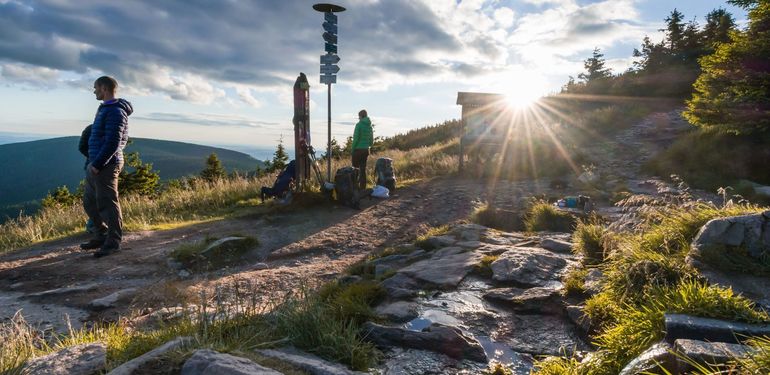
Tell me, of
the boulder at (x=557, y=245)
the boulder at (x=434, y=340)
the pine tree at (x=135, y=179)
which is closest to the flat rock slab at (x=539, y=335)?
the boulder at (x=434, y=340)

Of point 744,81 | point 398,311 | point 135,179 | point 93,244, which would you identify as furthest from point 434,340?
point 135,179

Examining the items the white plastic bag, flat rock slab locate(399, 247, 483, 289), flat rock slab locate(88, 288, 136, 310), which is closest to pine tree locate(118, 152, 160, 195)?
the white plastic bag

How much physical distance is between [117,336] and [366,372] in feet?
6.04

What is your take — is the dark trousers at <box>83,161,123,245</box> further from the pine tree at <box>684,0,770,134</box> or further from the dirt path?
the pine tree at <box>684,0,770,134</box>

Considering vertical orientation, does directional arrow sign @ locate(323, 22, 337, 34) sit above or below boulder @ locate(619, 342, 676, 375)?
above

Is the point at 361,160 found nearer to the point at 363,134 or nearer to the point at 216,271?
the point at 363,134

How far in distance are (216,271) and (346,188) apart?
4763 millimetres

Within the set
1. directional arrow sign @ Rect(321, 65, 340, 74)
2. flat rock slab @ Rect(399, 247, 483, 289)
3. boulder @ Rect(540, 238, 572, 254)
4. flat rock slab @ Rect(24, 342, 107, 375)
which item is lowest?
flat rock slab @ Rect(399, 247, 483, 289)

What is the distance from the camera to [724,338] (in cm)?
265

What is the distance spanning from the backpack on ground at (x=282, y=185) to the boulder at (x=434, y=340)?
8344mm

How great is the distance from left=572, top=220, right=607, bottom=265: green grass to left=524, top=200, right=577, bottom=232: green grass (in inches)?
66.4

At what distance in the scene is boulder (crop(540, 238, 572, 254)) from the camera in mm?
5664

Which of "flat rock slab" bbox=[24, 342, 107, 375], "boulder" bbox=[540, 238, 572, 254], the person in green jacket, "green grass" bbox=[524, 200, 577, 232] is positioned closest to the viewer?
"flat rock slab" bbox=[24, 342, 107, 375]

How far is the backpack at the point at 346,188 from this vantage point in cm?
1106
